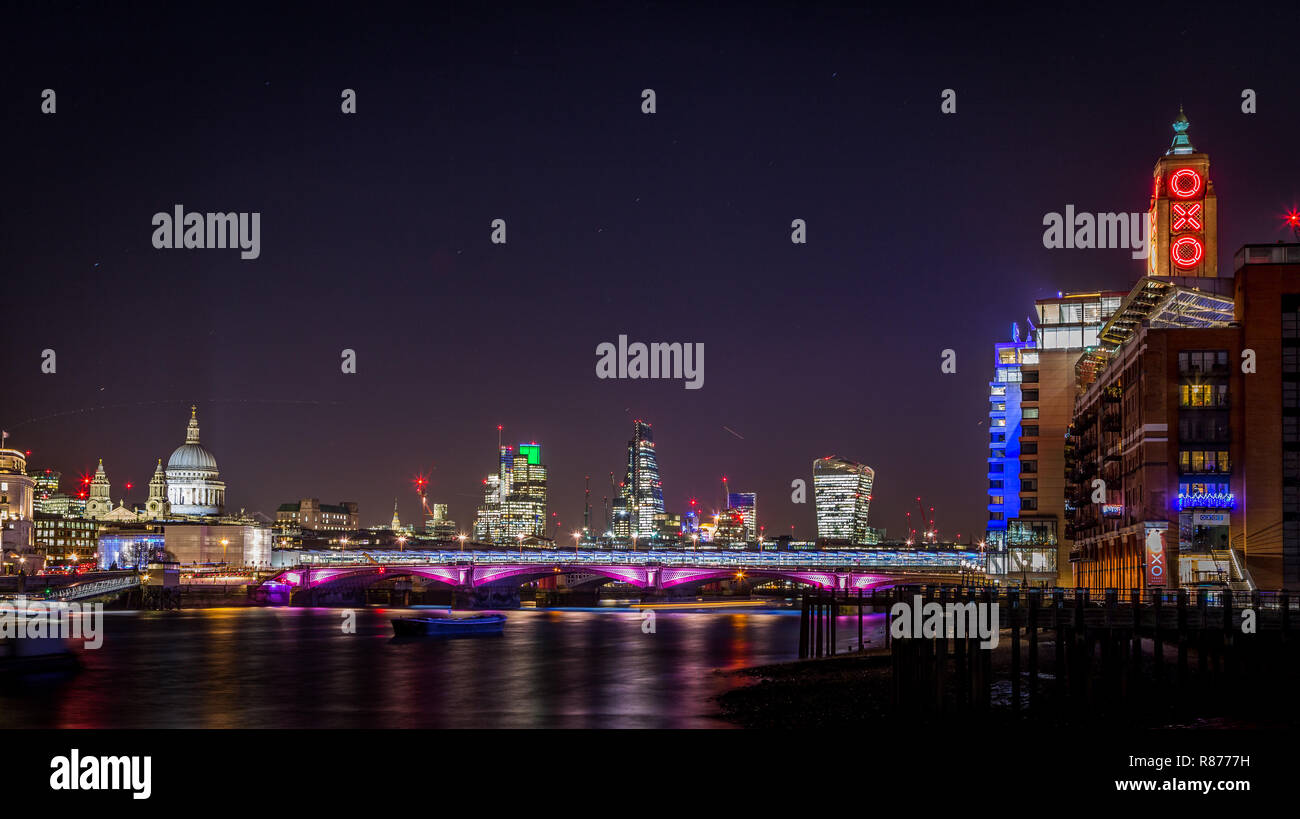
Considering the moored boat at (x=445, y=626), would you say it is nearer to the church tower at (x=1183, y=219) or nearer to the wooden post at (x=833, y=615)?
the wooden post at (x=833, y=615)

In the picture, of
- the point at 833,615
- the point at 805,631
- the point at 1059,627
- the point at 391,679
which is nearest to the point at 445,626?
the point at 805,631

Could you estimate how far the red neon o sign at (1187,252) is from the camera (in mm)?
113500

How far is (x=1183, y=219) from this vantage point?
11488 cm

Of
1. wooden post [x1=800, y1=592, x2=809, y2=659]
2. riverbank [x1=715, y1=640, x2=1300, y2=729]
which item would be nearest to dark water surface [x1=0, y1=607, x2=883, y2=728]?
wooden post [x1=800, y1=592, x2=809, y2=659]

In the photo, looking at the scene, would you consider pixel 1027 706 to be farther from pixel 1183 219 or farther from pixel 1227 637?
pixel 1183 219

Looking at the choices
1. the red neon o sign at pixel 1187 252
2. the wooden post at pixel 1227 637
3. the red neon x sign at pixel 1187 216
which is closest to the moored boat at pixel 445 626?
the red neon o sign at pixel 1187 252

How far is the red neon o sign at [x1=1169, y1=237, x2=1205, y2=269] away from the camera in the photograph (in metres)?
114

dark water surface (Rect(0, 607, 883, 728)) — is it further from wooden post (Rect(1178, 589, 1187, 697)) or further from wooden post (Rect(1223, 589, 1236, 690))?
wooden post (Rect(1223, 589, 1236, 690))
